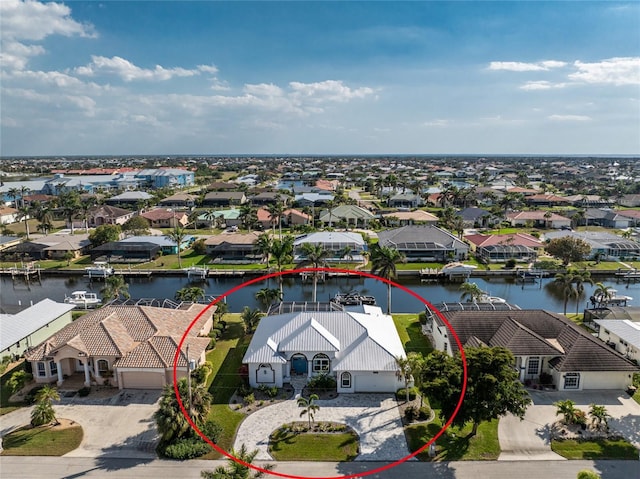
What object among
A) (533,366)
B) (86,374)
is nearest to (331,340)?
(533,366)

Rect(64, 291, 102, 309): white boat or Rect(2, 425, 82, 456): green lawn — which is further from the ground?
Rect(64, 291, 102, 309): white boat

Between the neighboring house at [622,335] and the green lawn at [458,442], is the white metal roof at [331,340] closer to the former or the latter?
the green lawn at [458,442]

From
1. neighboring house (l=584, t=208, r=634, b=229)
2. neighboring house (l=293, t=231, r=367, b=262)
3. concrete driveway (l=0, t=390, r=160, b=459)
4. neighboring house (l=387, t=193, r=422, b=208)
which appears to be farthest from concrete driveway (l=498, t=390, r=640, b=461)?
neighboring house (l=387, t=193, r=422, b=208)

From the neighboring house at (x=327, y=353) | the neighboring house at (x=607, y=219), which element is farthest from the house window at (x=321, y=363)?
the neighboring house at (x=607, y=219)

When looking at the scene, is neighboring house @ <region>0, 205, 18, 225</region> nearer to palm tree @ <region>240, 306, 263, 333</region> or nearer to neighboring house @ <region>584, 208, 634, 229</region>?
palm tree @ <region>240, 306, 263, 333</region>

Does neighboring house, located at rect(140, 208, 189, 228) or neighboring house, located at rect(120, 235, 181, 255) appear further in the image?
neighboring house, located at rect(140, 208, 189, 228)

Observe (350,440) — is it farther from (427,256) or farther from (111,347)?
(427,256)
